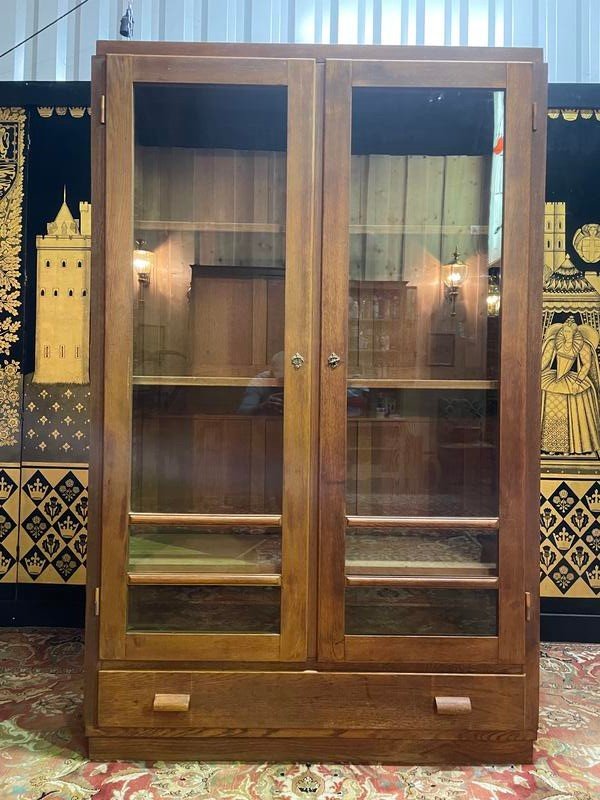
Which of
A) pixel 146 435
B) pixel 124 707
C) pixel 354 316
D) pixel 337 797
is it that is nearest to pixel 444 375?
pixel 354 316

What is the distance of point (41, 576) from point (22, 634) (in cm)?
21

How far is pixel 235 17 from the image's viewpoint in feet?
6.17

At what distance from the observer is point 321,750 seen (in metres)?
1.38

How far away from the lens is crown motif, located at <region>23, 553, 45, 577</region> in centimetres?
208

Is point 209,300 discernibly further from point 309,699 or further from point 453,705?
point 453,705

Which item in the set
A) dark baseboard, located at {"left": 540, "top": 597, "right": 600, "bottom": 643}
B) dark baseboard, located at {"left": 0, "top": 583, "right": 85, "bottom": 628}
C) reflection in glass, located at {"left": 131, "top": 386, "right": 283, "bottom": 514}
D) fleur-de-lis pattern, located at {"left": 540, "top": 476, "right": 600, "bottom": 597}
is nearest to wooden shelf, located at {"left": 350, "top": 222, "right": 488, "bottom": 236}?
reflection in glass, located at {"left": 131, "top": 386, "right": 283, "bottom": 514}

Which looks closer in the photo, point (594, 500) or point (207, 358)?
point (207, 358)

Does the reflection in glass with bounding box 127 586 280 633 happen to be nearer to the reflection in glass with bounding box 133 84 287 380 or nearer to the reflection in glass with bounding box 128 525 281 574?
the reflection in glass with bounding box 128 525 281 574

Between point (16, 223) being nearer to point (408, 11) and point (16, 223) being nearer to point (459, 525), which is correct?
point (408, 11)

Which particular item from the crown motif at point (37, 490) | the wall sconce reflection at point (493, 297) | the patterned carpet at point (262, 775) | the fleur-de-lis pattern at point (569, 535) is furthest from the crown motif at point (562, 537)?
the crown motif at point (37, 490)

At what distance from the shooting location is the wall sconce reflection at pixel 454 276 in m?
1.46

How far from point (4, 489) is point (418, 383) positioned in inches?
64.0

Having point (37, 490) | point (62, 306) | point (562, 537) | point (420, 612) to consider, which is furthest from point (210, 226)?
point (562, 537)

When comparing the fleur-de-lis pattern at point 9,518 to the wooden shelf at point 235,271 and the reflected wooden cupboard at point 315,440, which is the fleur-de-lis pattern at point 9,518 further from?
the wooden shelf at point 235,271
